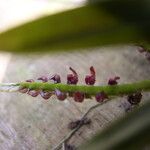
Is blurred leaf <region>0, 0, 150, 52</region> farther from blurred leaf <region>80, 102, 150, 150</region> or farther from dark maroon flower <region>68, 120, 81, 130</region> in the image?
dark maroon flower <region>68, 120, 81, 130</region>

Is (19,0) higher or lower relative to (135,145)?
higher

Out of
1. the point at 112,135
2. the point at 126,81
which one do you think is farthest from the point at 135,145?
the point at 126,81

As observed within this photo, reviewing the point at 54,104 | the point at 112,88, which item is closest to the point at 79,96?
the point at 112,88

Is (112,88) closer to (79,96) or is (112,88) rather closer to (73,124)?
(79,96)

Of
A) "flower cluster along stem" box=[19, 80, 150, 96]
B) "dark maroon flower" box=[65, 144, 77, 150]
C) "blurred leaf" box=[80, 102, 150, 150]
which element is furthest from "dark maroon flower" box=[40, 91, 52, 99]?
"blurred leaf" box=[80, 102, 150, 150]

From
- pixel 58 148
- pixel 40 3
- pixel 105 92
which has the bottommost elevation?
pixel 58 148

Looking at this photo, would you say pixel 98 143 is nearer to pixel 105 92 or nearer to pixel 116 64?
pixel 105 92
